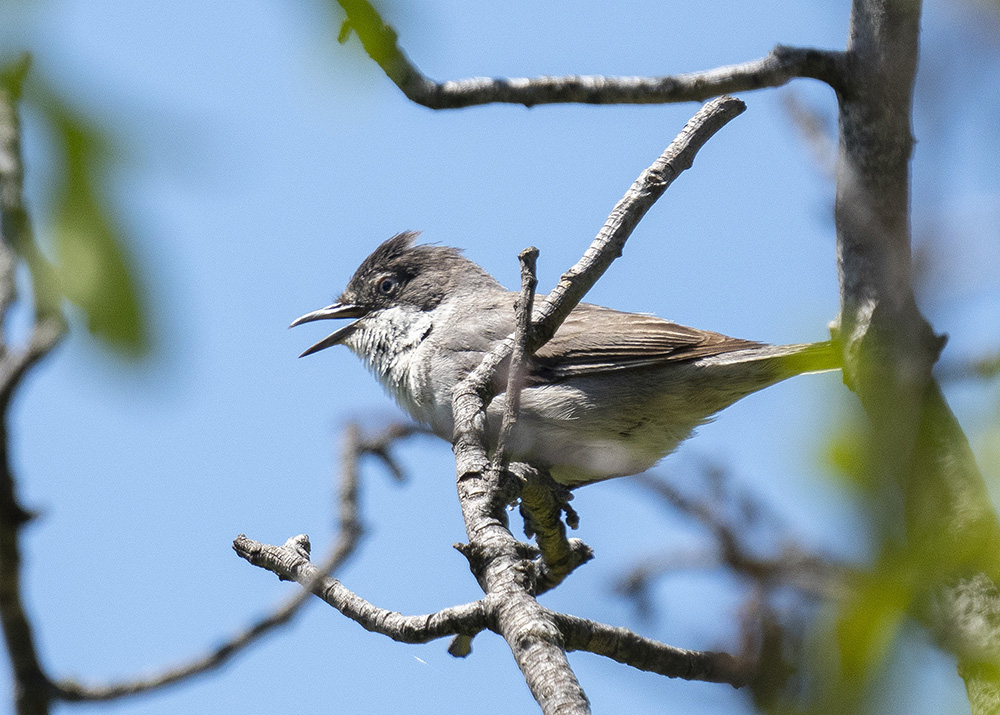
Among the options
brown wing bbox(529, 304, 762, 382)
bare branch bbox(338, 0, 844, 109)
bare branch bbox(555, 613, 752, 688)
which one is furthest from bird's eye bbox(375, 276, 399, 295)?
bare branch bbox(338, 0, 844, 109)

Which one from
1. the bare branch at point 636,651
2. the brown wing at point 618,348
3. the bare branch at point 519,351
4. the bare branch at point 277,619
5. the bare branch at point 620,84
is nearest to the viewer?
the bare branch at point 277,619

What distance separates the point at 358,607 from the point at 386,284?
17.4ft

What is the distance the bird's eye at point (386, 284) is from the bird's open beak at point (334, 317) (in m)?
0.23

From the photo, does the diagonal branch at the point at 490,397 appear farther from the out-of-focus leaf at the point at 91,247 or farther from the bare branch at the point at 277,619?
the out-of-focus leaf at the point at 91,247

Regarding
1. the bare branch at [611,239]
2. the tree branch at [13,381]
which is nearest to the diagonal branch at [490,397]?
the bare branch at [611,239]

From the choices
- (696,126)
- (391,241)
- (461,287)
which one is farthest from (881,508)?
(391,241)

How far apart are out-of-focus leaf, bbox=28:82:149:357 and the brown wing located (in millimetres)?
5189

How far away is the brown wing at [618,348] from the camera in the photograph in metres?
6.72

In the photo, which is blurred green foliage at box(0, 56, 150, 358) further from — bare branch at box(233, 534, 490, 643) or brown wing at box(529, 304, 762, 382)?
brown wing at box(529, 304, 762, 382)

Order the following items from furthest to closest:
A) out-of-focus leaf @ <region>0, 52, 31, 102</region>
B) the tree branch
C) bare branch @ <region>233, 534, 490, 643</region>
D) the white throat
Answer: the white throat, bare branch @ <region>233, 534, 490, 643</region>, out-of-focus leaf @ <region>0, 52, 31, 102</region>, the tree branch

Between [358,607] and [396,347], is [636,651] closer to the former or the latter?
[358,607]

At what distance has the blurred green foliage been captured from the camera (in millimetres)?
1430

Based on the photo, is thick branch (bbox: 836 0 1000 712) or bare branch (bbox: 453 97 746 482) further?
bare branch (bbox: 453 97 746 482)

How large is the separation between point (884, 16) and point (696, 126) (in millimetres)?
1437
